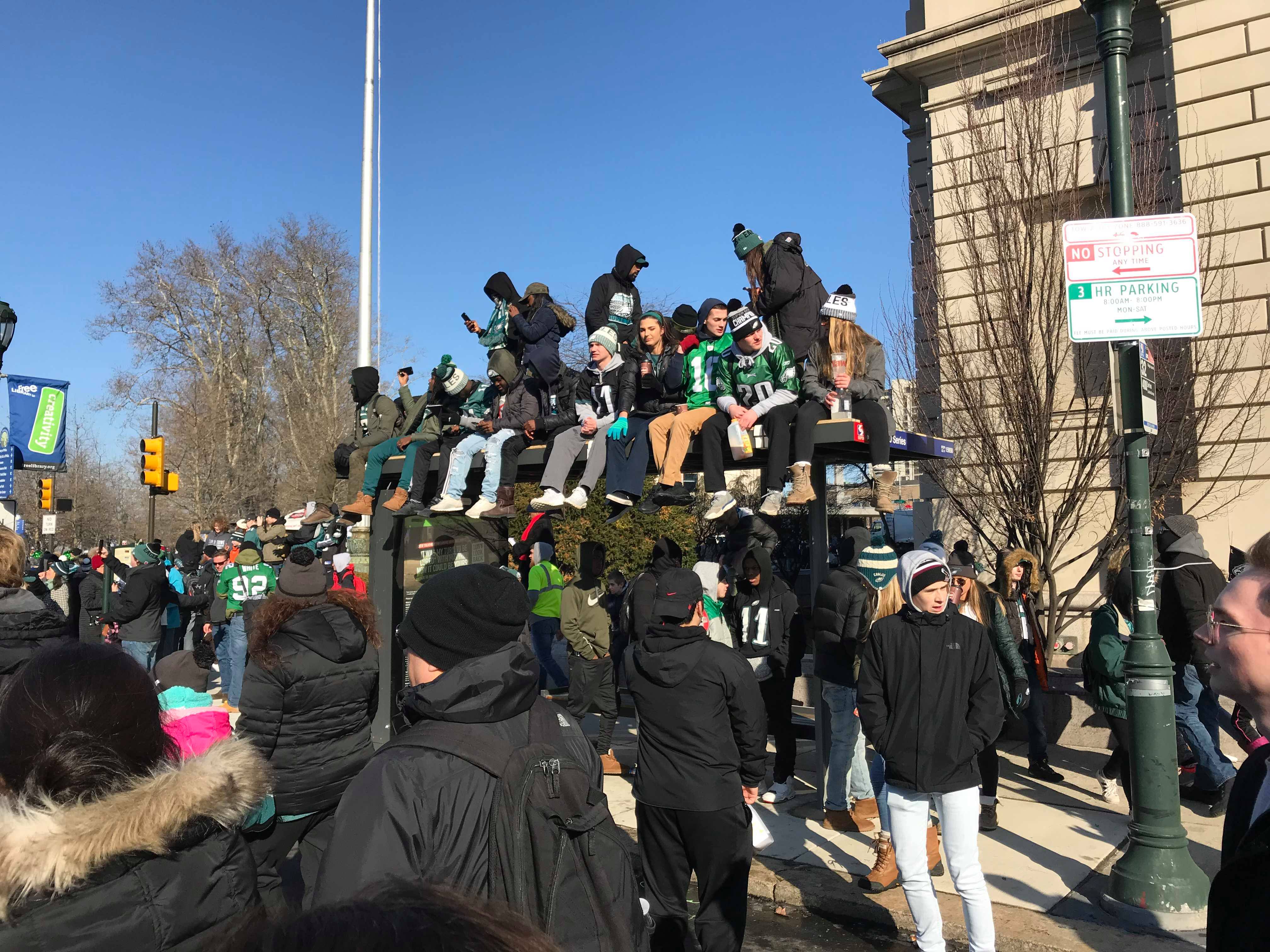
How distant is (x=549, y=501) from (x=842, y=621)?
2643 millimetres

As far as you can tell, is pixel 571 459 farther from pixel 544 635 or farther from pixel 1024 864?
pixel 1024 864

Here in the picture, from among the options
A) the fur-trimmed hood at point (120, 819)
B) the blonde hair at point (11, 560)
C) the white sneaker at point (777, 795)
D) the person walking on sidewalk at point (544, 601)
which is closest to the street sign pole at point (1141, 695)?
the white sneaker at point (777, 795)

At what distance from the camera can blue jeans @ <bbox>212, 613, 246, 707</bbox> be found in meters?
11.3

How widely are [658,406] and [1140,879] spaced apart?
4684mm

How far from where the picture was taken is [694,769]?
4.27 metres

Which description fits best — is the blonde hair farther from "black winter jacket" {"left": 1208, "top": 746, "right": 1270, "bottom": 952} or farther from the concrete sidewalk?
"black winter jacket" {"left": 1208, "top": 746, "right": 1270, "bottom": 952}

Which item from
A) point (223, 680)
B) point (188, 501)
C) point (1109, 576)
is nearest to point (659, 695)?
point (1109, 576)

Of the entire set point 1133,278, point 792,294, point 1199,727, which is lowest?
point 1199,727

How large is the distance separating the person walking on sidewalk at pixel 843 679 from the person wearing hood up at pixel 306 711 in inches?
134

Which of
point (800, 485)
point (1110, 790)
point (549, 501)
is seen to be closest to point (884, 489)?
point (800, 485)

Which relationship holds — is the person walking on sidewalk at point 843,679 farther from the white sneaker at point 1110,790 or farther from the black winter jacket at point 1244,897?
the black winter jacket at point 1244,897

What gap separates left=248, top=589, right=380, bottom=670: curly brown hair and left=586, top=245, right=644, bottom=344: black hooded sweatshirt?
4.82m

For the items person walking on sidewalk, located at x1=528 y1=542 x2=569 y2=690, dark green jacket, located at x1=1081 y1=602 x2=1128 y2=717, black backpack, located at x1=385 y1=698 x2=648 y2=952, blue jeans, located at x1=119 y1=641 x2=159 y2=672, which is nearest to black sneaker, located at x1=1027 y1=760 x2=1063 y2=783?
dark green jacket, located at x1=1081 y1=602 x2=1128 y2=717

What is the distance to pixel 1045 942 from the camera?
4.70m
